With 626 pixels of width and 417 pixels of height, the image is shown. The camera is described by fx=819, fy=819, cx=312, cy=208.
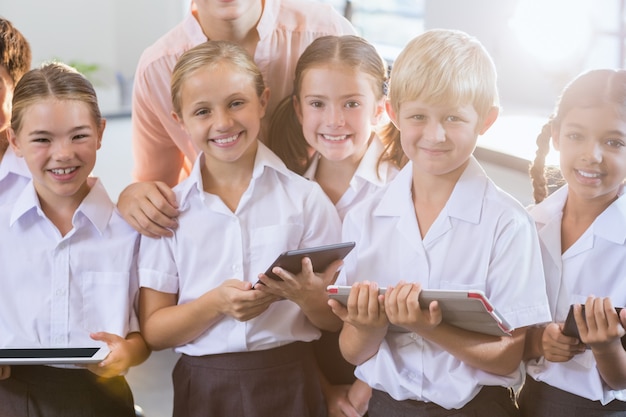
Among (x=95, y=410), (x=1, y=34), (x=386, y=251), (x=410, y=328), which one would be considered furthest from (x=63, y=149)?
(x=410, y=328)

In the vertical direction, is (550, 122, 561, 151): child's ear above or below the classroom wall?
above

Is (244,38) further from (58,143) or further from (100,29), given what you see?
(100,29)

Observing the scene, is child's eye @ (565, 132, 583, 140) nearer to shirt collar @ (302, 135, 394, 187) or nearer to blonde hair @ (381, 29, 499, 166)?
blonde hair @ (381, 29, 499, 166)

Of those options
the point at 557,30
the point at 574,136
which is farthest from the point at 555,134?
the point at 557,30

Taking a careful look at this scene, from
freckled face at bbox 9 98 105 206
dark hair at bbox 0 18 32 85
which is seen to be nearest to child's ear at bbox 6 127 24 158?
freckled face at bbox 9 98 105 206

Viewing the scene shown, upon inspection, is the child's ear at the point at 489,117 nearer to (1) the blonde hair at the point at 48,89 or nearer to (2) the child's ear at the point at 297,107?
(2) the child's ear at the point at 297,107

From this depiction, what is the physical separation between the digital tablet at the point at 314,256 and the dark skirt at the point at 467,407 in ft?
1.06

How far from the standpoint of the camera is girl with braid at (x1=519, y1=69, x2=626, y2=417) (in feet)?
5.05

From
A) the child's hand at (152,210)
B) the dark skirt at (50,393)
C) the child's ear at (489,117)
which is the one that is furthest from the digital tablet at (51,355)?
the child's ear at (489,117)

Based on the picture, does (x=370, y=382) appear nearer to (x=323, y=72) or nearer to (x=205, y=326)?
(x=205, y=326)

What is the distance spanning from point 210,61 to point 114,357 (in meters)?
0.68

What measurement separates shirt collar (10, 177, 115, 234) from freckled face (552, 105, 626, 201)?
3.28 feet

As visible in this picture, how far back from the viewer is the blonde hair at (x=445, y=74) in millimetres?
1558

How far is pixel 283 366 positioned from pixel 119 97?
497cm
